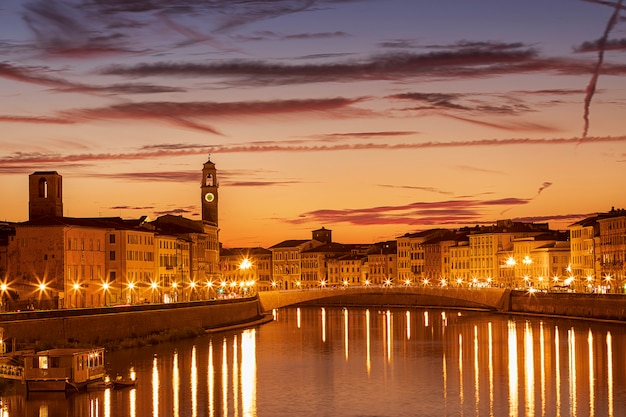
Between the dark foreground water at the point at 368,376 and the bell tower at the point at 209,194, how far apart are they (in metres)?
45.9

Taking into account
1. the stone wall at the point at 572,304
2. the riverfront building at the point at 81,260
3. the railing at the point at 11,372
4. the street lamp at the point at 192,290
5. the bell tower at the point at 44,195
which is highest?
the bell tower at the point at 44,195

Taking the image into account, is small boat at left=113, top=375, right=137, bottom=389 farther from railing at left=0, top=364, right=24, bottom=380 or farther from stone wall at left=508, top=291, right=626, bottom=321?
stone wall at left=508, top=291, right=626, bottom=321

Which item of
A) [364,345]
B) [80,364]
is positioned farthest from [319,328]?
[80,364]

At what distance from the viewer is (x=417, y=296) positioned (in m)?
133

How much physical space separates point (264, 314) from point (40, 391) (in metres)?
56.5

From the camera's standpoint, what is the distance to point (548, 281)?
5197 inches

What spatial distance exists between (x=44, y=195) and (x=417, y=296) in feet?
180

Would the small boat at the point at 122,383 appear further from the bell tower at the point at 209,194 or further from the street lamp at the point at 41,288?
the bell tower at the point at 209,194

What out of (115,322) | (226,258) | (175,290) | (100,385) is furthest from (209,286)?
(226,258)

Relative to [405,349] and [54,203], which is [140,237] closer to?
[54,203]

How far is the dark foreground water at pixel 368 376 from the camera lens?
148 feet

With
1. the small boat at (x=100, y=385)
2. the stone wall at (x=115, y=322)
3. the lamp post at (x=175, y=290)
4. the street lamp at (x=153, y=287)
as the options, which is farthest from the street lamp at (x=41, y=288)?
the small boat at (x=100, y=385)

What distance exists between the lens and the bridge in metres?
108

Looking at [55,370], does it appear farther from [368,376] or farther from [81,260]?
[81,260]
